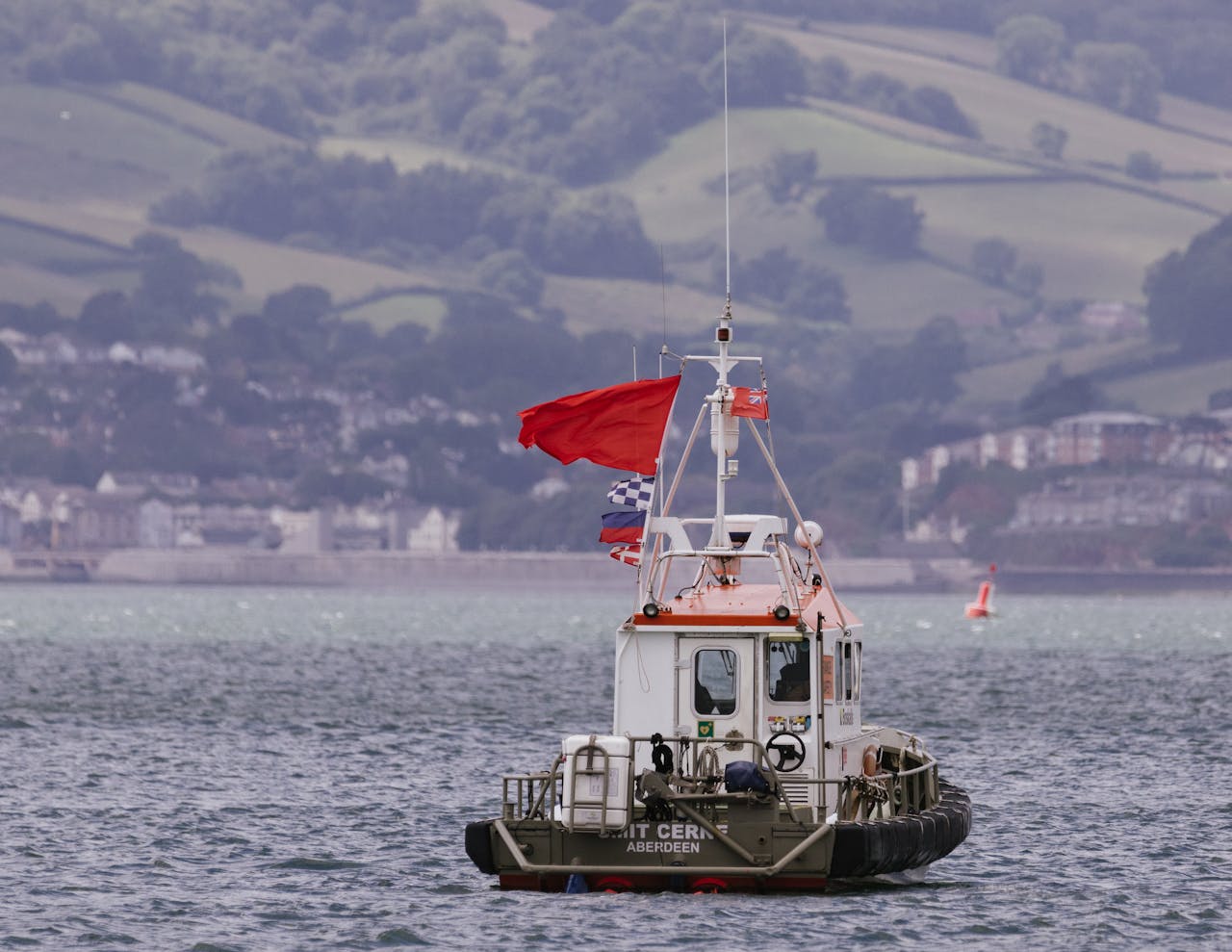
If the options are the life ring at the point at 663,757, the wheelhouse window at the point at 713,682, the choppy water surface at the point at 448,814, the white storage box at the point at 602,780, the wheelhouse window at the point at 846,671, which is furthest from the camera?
the wheelhouse window at the point at 846,671

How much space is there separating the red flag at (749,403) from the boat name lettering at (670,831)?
6368mm

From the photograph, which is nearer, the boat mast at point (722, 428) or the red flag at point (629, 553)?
the boat mast at point (722, 428)

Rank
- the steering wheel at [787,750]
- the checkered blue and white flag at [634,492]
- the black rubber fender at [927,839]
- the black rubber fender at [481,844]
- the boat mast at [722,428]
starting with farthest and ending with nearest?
the black rubber fender at [927,839] < the checkered blue and white flag at [634,492] < the boat mast at [722,428] < the steering wheel at [787,750] < the black rubber fender at [481,844]

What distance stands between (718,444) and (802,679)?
390 cm

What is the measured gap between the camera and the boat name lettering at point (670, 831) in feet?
120

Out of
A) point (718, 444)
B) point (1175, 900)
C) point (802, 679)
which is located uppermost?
point (718, 444)

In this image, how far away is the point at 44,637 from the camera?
167000mm

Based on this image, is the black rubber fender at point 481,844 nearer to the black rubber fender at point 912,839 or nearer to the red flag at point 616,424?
the red flag at point 616,424

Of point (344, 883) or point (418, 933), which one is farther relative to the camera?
point (344, 883)

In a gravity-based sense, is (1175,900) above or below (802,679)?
below

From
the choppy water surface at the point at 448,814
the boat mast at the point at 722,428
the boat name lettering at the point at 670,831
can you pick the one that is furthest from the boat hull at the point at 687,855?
the boat mast at the point at 722,428

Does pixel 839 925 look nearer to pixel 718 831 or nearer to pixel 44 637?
pixel 718 831

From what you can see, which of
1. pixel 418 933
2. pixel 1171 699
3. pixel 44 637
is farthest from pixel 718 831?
pixel 44 637

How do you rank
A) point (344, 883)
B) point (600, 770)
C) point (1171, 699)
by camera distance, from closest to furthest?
point (600, 770) < point (344, 883) < point (1171, 699)
